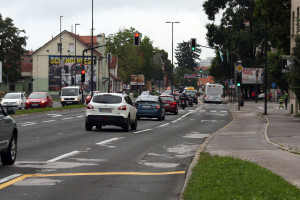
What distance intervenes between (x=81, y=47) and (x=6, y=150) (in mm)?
99439

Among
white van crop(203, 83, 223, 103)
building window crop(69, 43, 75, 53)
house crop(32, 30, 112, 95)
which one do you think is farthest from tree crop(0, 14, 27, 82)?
white van crop(203, 83, 223, 103)

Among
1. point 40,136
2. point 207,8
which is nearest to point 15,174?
point 40,136

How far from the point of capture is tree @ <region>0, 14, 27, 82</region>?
368ft

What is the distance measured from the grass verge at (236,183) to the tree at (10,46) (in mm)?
103283

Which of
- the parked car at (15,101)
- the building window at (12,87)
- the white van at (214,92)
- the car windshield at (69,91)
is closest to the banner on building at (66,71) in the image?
the building window at (12,87)

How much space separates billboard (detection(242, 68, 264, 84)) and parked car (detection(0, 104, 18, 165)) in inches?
3007

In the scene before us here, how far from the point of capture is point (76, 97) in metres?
64.0

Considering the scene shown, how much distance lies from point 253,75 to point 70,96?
110 feet

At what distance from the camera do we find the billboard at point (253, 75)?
8788cm

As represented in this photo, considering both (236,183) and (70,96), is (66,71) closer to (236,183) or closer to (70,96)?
(70,96)

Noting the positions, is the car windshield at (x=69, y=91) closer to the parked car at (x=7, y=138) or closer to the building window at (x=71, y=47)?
the building window at (x=71, y=47)

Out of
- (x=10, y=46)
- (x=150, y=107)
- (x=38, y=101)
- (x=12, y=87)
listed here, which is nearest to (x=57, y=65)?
(x=10, y=46)

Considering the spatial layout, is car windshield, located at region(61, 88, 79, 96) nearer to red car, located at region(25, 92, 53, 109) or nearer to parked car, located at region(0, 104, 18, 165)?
red car, located at region(25, 92, 53, 109)

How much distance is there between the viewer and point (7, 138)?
12.6m
